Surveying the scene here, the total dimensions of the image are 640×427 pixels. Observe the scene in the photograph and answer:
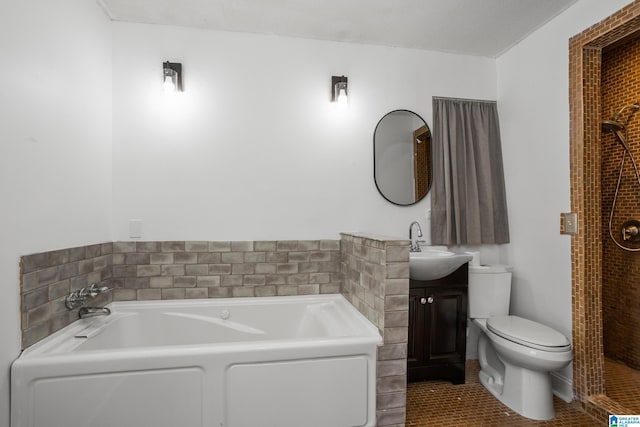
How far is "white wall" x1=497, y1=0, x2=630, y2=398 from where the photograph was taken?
7.14 ft

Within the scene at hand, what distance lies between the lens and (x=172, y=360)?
4.94ft

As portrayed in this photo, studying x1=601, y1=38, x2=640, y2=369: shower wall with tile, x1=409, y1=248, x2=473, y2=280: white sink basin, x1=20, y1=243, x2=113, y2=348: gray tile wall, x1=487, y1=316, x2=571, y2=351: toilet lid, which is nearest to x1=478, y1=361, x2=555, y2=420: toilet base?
x1=487, y1=316, x2=571, y2=351: toilet lid

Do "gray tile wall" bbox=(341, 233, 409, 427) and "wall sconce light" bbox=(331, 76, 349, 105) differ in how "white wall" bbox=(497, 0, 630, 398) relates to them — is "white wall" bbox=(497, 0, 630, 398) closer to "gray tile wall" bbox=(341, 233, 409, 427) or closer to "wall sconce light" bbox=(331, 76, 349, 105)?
"gray tile wall" bbox=(341, 233, 409, 427)

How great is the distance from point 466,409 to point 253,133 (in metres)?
2.27

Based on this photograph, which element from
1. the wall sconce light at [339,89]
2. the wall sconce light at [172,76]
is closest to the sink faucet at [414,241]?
the wall sconce light at [339,89]

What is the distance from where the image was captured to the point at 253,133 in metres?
2.40

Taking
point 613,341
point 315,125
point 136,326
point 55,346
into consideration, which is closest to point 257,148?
point 315,125

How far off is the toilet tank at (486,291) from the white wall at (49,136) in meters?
2.59

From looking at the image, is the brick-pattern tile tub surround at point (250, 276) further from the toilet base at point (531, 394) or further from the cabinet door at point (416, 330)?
the toilet base at point (531, 394)

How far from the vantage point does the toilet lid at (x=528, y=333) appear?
188cm

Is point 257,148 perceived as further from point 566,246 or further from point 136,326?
point 566,246

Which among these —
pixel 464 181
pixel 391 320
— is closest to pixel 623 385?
pixel 464 181

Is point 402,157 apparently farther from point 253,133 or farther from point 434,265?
point 253,133

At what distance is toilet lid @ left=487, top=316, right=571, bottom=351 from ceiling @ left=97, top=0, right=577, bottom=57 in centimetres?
202
